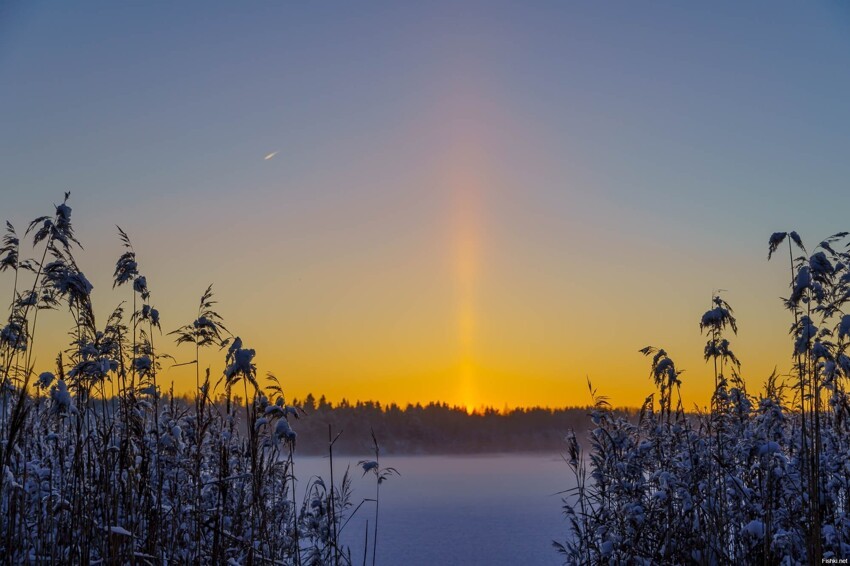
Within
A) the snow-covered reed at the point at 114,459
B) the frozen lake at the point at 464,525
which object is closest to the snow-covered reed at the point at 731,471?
the snow-covered reed at the point at 114,459

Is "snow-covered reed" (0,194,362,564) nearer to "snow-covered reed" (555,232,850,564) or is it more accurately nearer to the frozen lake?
"snow-covered reed" (555,232,850,564)

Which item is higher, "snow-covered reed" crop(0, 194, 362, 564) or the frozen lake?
"snow-covered reed" crop(0, 194, 362, 564)

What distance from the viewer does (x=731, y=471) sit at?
7.60 meters

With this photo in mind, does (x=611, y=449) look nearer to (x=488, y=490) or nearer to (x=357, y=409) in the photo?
(x=488, y=490)

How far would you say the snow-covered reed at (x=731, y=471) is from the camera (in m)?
5.94

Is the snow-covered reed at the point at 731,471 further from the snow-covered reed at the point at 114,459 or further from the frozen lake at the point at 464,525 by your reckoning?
the frozen lake at the point at 464,525

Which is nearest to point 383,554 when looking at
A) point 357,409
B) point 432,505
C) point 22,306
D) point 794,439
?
point 794,439

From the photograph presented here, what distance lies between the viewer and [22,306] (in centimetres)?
679

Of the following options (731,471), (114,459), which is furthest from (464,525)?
(114,459)

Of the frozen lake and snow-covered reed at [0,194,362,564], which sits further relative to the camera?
the frozen lake

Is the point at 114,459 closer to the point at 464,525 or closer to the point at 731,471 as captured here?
the point at 731,471

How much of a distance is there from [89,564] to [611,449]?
6.01 metres

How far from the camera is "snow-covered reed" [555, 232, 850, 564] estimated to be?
19.5 ft

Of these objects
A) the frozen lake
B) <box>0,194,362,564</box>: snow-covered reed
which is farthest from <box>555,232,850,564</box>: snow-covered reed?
the frozen lake
